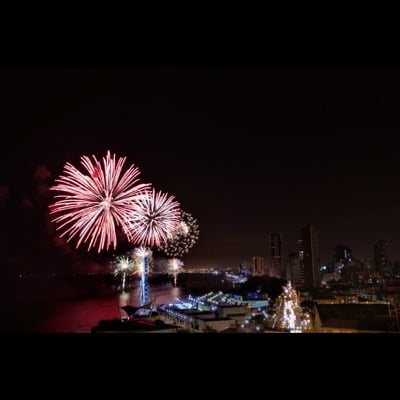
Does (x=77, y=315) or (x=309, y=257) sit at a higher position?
(x=309, y=257)

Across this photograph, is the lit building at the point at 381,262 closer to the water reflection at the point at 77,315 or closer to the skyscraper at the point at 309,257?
the skyscraper at the point at 309,257

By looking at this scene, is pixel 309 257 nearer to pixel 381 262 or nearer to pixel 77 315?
pixel 381 262

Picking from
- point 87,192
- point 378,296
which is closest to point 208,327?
point 87,192

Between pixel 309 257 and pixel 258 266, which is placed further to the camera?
pixel 258 266

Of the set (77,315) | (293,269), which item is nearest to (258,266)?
(293,269)

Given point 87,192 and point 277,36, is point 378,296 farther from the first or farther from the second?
point 277,36

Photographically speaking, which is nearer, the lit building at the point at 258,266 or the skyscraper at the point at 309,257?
the skyscraper at the point at 309,257

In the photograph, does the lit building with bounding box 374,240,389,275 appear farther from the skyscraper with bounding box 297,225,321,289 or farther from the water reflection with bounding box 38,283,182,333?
the water reflection with bounding box 38,283,182,333

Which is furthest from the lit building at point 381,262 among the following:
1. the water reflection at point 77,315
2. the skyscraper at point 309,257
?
the water reflection at point 77,315
